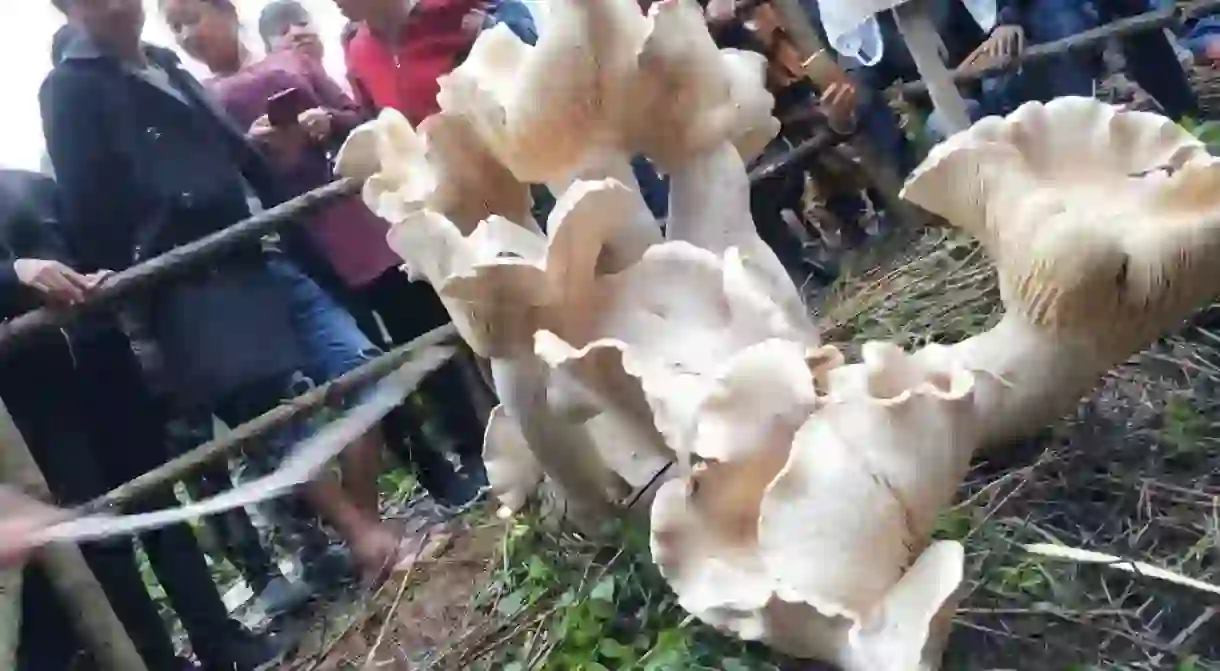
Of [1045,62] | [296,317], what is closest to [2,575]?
[296,317]

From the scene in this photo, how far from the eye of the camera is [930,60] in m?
2.18

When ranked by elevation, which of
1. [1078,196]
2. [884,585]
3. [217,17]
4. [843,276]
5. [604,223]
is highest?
[217,17]

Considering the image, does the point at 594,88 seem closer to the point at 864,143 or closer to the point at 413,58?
the point at 413,58

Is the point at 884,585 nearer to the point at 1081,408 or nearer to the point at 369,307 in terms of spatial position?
the point at 1081,408

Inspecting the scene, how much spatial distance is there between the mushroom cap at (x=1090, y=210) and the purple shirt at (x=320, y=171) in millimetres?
1172

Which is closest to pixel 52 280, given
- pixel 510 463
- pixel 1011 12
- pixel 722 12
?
pixel 510 463

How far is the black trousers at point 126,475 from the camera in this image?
5.70 ft

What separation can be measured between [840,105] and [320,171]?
1155mm

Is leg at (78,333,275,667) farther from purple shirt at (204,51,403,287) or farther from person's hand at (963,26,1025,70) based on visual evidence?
person's hand at (963,26,1025,70)

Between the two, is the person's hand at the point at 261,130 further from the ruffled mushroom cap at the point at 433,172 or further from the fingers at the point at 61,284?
the ruffled mushroom cap at the point at 433,172

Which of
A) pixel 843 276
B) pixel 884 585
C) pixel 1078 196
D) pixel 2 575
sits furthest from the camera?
pixel 843 276

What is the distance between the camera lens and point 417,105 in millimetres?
2242

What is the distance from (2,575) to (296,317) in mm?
743

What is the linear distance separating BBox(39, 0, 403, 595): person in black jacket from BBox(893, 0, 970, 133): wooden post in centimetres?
119
